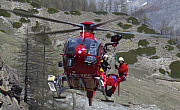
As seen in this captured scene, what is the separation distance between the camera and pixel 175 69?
53062 millimetres

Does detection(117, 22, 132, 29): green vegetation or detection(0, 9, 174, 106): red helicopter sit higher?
detection(117, 22, 132, 29): green vegetation

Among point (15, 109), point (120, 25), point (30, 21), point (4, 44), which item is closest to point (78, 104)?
point (15, 109)

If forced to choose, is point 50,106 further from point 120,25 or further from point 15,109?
point 120,25

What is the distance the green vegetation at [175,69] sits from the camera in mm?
51000

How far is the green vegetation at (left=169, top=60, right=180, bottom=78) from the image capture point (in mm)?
51000

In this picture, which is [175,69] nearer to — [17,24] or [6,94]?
[6,94]

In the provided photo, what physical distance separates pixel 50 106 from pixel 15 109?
261 inches

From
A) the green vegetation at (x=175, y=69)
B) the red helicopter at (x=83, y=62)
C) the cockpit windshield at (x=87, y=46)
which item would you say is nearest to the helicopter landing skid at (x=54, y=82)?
the red helicopter at (x=83, y=62)

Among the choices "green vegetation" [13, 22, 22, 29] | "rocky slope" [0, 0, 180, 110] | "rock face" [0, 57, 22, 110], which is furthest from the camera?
"green vegetation" [13, 22, 22, 29]

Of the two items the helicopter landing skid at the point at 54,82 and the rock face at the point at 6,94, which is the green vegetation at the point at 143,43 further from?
the helicopter landing skid at the point at 54,82

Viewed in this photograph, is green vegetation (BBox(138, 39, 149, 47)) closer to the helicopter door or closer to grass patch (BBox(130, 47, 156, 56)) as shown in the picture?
grass patch (BBox(130, 47, 156, 56))

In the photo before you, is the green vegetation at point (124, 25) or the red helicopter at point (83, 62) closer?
the red helicopter at point (83, 62)

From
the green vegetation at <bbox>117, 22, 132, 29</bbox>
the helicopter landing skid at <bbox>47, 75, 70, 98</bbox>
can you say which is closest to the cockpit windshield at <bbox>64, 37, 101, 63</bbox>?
the helicopter landing skid at <bbox>47, 75, 70, 98</bbox>

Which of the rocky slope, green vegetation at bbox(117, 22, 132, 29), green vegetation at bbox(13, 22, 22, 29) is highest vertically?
green vegetation at bbox(117, 22, 132, 29)
